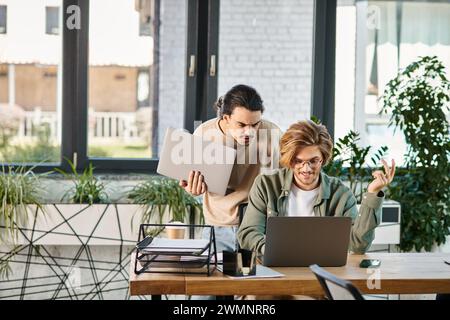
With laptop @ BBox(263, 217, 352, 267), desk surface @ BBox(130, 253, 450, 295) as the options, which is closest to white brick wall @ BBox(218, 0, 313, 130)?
laptop @ BBox(263, 217, 352, 267)

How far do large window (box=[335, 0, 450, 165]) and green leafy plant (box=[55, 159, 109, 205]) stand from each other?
1.75 metres

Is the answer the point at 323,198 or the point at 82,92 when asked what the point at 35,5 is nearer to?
the point at 82,92

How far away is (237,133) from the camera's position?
148 inches

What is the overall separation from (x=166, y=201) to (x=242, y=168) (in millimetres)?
1250

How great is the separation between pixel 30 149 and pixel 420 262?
9.97 ft

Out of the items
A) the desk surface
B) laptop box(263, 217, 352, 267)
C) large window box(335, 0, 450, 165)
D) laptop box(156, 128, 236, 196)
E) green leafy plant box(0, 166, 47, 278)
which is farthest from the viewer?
large window box(335, 0, 450, 165)

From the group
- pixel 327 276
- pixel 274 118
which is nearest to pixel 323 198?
pixel 327 276

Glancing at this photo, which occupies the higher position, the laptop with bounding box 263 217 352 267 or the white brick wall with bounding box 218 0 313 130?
the white brick wall with bounding box 218 0 313 130

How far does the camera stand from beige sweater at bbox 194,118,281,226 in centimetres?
385

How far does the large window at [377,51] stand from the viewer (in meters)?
5.70

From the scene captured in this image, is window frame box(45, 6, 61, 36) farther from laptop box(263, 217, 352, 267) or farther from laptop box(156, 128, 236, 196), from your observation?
laptop box(263, 217, 352, 267)

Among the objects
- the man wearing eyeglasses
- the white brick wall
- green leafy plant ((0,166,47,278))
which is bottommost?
green leafy plant ((0,166,47,278))

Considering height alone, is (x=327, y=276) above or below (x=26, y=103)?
below

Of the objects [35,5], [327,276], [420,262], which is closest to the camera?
[327,276]
